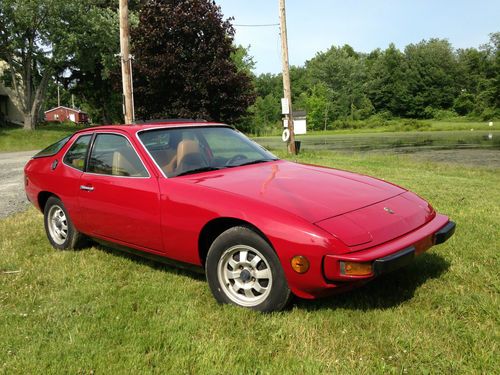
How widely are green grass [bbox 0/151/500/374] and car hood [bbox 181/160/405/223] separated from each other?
0.73 m

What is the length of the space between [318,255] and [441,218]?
141 centimetres

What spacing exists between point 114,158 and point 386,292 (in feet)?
8.90

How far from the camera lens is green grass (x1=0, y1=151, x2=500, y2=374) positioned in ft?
8.91

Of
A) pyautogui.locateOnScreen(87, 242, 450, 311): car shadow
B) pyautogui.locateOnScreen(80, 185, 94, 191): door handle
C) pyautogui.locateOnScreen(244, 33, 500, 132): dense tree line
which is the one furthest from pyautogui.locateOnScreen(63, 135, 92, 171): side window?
pyautogui.locateOnScreen(244, 33, 500, 132): dense tree line

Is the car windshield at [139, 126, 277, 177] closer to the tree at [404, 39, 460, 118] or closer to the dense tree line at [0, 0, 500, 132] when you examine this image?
the dense tree line at [0, 0, 500, 132]

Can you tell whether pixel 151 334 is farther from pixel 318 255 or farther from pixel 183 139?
pixel 183 139

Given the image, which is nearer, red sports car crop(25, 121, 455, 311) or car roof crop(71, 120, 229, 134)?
red sports car crop(25, 121, 455, 311)

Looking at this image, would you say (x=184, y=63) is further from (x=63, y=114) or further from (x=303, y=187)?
(x=63, y=114)

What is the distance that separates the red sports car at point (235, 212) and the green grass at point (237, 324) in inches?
11.1

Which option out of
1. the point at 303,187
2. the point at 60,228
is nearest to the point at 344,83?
the point at 60,228

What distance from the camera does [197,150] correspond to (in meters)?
4.37

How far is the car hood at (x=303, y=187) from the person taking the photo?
3.27 metres

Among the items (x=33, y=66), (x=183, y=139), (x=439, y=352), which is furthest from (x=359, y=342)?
(x=33, y=66)

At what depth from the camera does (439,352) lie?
272 centimetres
